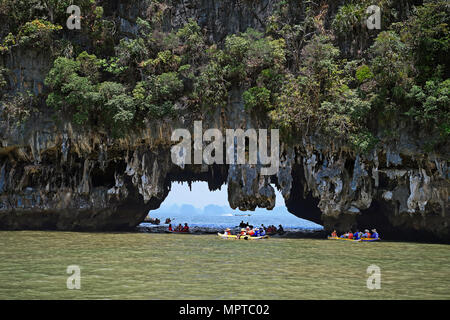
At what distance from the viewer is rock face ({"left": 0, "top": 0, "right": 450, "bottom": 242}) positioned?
77.4 ft

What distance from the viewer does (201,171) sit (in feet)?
90.5

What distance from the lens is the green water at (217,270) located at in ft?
34.8

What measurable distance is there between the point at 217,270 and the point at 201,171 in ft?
46.0

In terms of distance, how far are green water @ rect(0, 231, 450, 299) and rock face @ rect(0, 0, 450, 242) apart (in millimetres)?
3579

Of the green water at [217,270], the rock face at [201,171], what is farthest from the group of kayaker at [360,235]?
the green water at [217,270]

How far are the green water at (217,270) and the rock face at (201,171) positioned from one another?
11.7 feet

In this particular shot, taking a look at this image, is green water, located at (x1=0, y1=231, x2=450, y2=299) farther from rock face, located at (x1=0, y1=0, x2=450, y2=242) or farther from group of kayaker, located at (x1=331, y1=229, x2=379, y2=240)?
rock face, located at (x1=0, y1=0, x2=450, y2=242)

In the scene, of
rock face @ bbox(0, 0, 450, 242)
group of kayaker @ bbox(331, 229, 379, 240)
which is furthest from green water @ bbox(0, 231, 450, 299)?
rock face @ bbox(0, 0, 450, 242)

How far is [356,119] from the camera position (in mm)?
23156

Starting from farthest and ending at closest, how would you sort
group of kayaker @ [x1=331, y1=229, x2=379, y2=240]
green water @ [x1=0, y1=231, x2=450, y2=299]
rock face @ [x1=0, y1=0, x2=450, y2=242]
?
group of kayaker @ [x1=331, y1=229, x2=379, y2=240] < rock face @ [x1=0, y1=0, x2=450, y2=242] < green water @ [x1=0, y1=231, x2=450, y2=299]

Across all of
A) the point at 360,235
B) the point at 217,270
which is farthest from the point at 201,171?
the point at 217,270

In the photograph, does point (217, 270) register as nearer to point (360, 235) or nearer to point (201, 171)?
point (360, 235)

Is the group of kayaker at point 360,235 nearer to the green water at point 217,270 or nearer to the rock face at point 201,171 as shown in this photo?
the rock face at point 201,171
